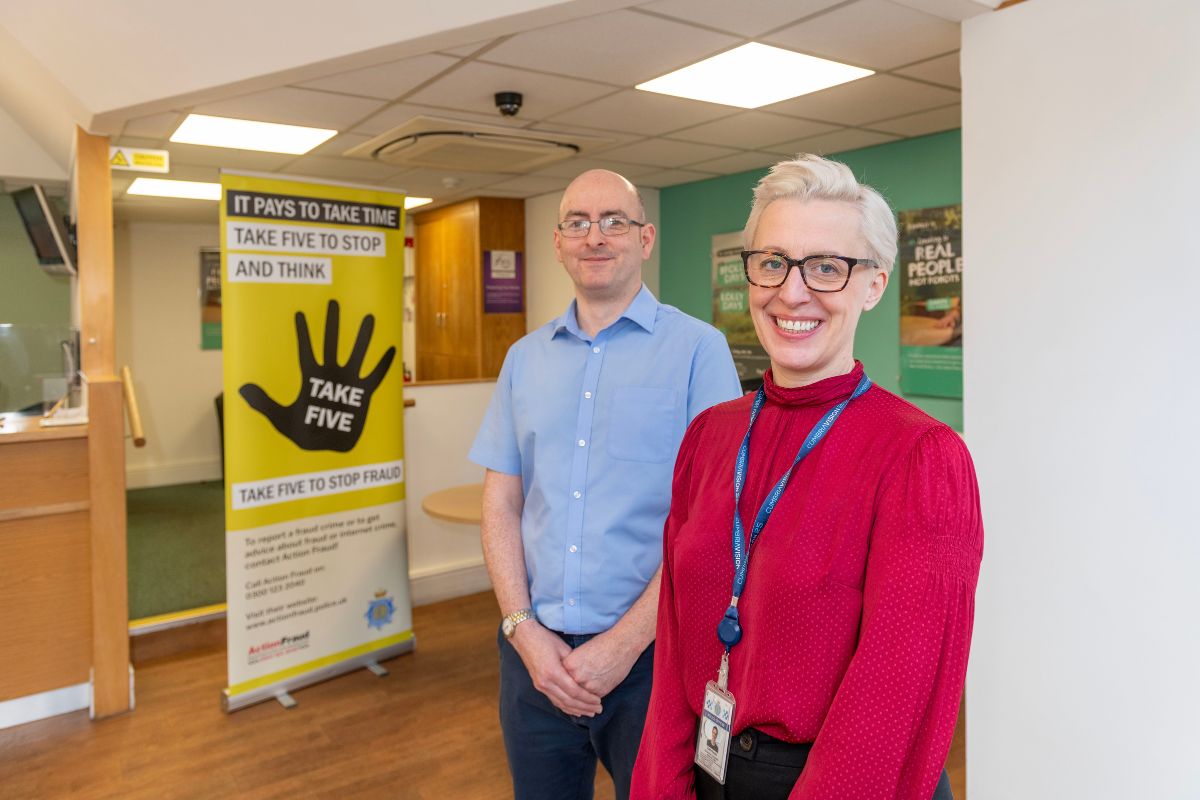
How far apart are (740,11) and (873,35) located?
53cm

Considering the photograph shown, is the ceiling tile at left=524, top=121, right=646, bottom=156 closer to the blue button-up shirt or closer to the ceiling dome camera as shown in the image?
the ceiling dome camera

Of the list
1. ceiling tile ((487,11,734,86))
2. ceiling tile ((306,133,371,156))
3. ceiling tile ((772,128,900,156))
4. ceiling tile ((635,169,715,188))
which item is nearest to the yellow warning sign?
ceiling tile ((306,133,371,156))

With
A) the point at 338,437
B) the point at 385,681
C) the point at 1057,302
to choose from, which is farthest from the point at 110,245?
the point at 1057,302

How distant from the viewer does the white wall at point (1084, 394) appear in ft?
6.82

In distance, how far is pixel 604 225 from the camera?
5.47 ft

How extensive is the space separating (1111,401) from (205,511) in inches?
261

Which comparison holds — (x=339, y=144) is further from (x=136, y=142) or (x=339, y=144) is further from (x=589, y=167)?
(x=589, y=167)

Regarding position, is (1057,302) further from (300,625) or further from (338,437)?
(300,625)

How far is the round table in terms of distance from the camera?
3811 millimetres

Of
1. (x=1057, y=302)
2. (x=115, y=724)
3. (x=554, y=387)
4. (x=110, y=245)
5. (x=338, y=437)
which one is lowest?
(x=115, y=724)

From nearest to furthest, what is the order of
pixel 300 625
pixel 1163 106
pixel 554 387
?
pixel 554 387 → pixel 1163 106 → pixel 300 625

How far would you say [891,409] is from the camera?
1052mm

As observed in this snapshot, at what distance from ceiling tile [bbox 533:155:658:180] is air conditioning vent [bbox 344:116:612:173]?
228 mm

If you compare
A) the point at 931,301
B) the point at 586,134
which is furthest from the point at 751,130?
the point at 931,301
